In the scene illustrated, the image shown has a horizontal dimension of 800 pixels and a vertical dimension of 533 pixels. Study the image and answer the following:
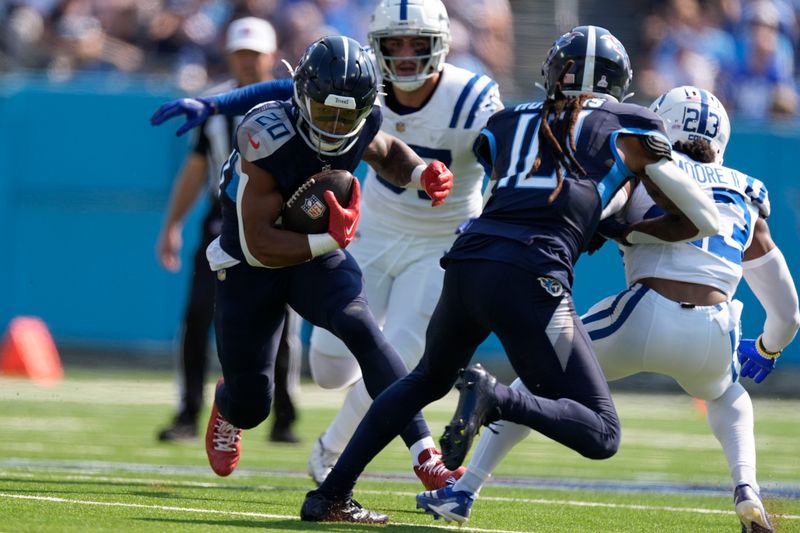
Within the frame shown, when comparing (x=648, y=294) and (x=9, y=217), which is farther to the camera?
(x=9, y=217)

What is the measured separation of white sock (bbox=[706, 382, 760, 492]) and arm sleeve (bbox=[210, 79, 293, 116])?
2.02 meters

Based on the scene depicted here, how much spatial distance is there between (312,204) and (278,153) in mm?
203

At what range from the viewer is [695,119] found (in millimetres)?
4789

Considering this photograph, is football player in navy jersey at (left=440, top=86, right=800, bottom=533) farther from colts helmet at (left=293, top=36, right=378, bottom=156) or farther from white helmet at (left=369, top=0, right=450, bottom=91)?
white helmet at (left=369, top=0, right=450, bottom=91)

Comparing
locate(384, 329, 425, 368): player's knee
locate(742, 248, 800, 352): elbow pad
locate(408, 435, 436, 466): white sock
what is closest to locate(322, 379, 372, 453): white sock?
locate(384, 329, 425, 368): player's knee

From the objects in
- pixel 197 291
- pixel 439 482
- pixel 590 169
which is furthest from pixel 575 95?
pixel 197 291

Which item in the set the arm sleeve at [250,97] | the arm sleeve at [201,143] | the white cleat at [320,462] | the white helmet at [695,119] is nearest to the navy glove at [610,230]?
the white helmet at [695,119]

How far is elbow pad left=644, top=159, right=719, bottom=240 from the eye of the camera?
421cm

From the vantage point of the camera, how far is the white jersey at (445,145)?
222 inches

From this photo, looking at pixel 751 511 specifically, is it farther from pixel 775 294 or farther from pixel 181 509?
pixel 181 509

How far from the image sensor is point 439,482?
4.81 metres

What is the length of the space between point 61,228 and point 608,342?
811 cm

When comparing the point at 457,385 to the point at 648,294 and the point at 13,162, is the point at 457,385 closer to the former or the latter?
the point at 648,294

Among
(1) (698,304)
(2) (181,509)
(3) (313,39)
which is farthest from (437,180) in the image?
(3) (313,39)
